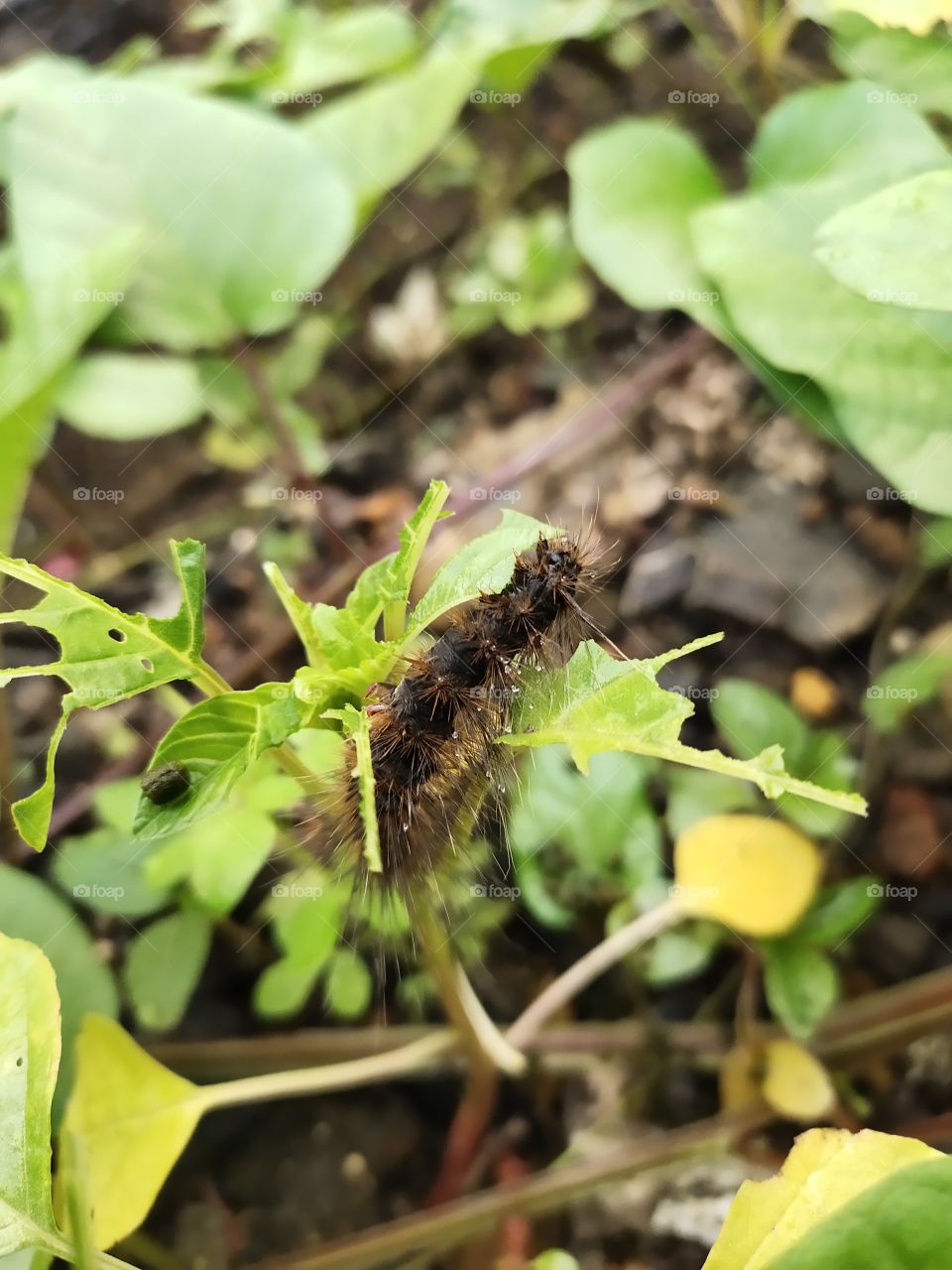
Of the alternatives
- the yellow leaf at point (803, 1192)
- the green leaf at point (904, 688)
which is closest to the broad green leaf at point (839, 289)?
the green leaf at point (904, 688)

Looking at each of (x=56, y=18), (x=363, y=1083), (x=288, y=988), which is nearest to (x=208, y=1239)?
(x=363, y=1083)

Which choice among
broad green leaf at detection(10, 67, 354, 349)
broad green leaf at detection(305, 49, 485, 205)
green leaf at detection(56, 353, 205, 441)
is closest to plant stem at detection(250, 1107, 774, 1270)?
green leaf at detection(56, 353, 205, 441)

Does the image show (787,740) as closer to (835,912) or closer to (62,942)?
(835,912)

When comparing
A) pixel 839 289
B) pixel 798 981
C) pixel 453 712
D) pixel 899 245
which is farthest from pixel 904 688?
pixel 453 712

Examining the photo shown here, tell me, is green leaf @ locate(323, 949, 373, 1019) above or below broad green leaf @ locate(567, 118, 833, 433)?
below

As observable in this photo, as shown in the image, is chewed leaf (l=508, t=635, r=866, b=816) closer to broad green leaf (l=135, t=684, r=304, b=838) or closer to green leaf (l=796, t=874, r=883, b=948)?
broad green leaf (l=135, t=684, r=304, b=838)

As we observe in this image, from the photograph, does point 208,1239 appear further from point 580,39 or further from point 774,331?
point 580,39
